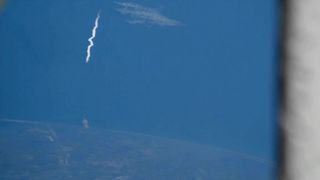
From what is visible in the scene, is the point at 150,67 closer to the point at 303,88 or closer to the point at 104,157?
the point at 104,157

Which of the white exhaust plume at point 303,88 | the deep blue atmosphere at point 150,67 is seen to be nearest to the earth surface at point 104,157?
the deep blue atmosphere at point 150,67

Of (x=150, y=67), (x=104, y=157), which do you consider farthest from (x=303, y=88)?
(x=104, y=157)

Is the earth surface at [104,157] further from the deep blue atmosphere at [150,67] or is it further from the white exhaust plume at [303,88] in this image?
the white exhaust plume at [303,88]

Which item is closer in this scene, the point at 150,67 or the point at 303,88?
the point at 303,88

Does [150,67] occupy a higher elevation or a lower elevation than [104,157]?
higher

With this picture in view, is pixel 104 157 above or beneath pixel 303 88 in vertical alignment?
beneath

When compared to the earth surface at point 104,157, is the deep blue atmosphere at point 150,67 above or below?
above
